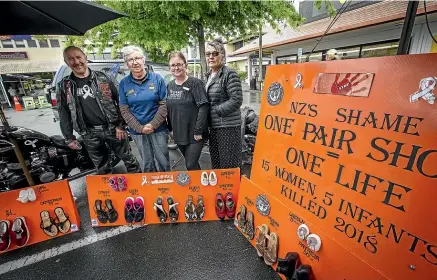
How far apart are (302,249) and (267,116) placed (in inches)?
38.1

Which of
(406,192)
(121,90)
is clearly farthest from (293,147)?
(121,90)

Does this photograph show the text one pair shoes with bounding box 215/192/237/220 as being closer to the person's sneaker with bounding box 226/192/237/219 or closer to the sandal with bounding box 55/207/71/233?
the person's sneaker with bounding box 226/192/237/219

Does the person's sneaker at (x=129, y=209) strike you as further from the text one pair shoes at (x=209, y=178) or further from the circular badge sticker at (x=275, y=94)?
the circular badge sticker at (x=275, y=94)

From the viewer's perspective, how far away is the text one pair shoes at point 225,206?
7.39 feet

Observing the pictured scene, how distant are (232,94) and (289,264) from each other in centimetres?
154

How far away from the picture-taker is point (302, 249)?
1.43m

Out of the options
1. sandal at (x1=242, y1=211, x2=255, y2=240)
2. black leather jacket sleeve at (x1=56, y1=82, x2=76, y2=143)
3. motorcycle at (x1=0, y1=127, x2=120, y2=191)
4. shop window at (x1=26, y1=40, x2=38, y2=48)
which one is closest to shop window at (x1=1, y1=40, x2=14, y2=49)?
shop window at (x1=26, y1=40, x2=38, y2=48)

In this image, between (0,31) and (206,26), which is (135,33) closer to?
(206,26)

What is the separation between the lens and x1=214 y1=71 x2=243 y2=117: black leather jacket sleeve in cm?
219

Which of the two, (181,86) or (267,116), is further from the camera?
(181,86)

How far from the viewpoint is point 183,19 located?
15.2 feet

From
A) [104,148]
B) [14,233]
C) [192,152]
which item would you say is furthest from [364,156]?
[14,233]

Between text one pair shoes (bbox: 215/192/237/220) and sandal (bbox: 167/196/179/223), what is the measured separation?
432 mm

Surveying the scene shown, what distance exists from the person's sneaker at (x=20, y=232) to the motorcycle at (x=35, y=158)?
3.20 feet
